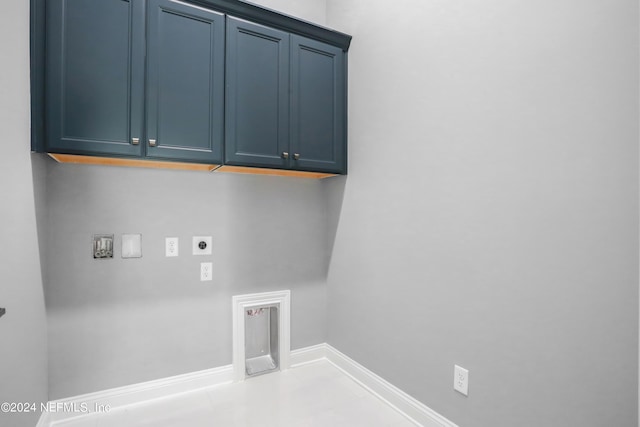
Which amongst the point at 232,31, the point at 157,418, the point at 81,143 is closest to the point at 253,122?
the point at 232,31

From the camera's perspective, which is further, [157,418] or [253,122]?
[253,122]

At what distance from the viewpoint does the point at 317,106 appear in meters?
2.28

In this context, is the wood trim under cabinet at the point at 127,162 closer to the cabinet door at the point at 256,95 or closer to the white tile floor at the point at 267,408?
the cabinet door at the point at 256,95

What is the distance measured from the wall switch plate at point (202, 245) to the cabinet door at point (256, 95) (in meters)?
0.60

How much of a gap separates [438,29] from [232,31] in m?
1.21

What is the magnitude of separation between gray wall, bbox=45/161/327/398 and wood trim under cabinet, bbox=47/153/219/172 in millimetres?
49

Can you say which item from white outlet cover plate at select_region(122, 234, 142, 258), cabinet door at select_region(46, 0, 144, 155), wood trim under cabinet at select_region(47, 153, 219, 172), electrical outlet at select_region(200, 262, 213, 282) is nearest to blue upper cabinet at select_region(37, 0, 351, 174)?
cabinet door at select_region(46, 0, 144, 155)

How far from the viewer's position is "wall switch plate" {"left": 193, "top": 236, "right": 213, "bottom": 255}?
7.16 feet

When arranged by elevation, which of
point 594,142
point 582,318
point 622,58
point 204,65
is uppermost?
point 204,65

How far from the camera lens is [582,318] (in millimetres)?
1173

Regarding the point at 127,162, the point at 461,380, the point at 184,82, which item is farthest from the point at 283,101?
the point at 461,380

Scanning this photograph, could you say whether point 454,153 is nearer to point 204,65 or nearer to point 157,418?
point 204,65

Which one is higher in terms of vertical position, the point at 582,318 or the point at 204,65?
the point at 204,65

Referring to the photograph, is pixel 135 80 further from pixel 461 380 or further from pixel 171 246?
pixel 461 380
